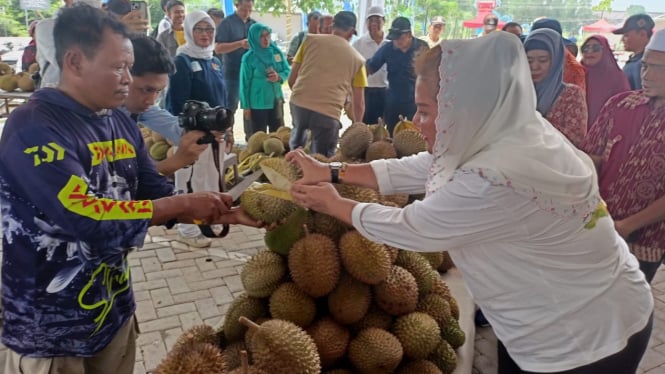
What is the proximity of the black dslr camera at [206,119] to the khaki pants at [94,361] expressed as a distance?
771mm

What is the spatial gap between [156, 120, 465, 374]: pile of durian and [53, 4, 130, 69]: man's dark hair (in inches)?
31.1

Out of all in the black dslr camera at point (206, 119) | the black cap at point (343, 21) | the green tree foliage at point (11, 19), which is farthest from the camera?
the green tree foliage at point (11, 19)

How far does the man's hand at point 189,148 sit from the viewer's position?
6.53ft

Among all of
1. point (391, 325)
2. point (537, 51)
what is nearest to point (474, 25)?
point (537, 51)

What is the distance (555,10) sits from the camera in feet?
73.5

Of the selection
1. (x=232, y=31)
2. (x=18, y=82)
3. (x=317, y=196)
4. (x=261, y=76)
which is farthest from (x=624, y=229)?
(x=18, y=82)

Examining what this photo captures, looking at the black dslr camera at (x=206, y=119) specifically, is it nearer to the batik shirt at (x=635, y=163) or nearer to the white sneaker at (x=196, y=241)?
the batik shirt at (x=635, y=163)

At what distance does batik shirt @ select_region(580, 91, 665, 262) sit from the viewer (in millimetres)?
2346

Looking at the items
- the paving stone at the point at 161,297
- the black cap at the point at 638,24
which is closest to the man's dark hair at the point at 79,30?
the paving stone at the point at 161,297

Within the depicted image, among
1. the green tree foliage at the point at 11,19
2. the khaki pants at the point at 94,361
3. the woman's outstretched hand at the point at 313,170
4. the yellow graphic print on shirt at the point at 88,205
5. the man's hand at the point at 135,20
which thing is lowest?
the green tree foliage at the point at 11,19

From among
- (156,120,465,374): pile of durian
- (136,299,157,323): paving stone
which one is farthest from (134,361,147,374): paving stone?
(156,120,465,374): pile of durian

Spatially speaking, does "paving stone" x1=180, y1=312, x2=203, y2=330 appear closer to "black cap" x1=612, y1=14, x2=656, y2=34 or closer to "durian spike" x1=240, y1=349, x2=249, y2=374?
"durian spike" x1=240, y1=349, x2=249, y2=374

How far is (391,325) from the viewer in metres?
1.87

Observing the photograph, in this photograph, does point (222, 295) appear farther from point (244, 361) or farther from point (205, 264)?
point (244, 361)
